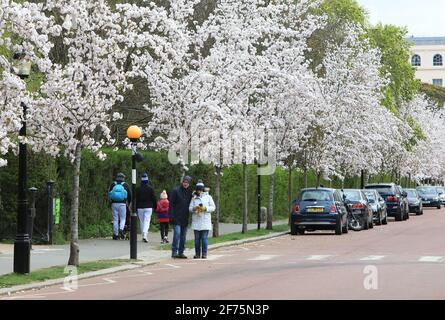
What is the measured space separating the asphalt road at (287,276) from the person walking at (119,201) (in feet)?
10.9

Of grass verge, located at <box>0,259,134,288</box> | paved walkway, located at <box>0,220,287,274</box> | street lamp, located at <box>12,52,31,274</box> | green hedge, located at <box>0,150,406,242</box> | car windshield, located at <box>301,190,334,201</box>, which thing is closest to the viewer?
grass verge, located at <box>0,259,134,288</box>

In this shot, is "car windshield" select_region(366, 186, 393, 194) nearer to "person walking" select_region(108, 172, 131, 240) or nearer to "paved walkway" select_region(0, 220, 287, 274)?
"paved walkway" select_region(0, 220, 287, 274)

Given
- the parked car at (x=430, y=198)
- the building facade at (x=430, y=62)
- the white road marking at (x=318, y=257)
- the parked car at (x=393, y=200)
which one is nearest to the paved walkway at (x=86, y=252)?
the white road marking at (x=318, y=257)

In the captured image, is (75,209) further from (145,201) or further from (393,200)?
(393,200)

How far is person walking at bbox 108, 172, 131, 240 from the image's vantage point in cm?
3116

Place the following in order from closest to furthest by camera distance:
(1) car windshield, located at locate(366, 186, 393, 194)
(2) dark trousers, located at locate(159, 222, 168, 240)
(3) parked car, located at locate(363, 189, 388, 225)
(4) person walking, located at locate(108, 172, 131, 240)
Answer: (2) dark trousers, located at locate(159, 222, 168, 240) < (4) person walking, located at locate(108, 172, 131, 240) < (3) parked car, located at locate(363, 189, 388, 225) < (1) car windshield, located at locate(366, 186, 393, 194)

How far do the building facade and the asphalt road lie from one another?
148400 mm

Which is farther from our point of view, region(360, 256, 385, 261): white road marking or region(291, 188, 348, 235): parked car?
region(291, 188, 348, 235): parked car

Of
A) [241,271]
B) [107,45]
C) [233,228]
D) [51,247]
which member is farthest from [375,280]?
[233,228]

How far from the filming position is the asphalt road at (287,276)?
1655 cm

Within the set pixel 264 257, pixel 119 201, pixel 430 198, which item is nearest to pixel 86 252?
pixel 264 257

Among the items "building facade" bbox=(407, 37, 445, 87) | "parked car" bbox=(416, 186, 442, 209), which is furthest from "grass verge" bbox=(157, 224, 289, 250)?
"building facade" bbox=(407, 37, 445, 87)

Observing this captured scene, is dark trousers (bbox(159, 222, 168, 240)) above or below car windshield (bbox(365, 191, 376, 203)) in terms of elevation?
below

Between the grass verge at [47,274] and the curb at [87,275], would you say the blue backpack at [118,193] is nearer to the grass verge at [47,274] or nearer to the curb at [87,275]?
the curb at [87,275]
